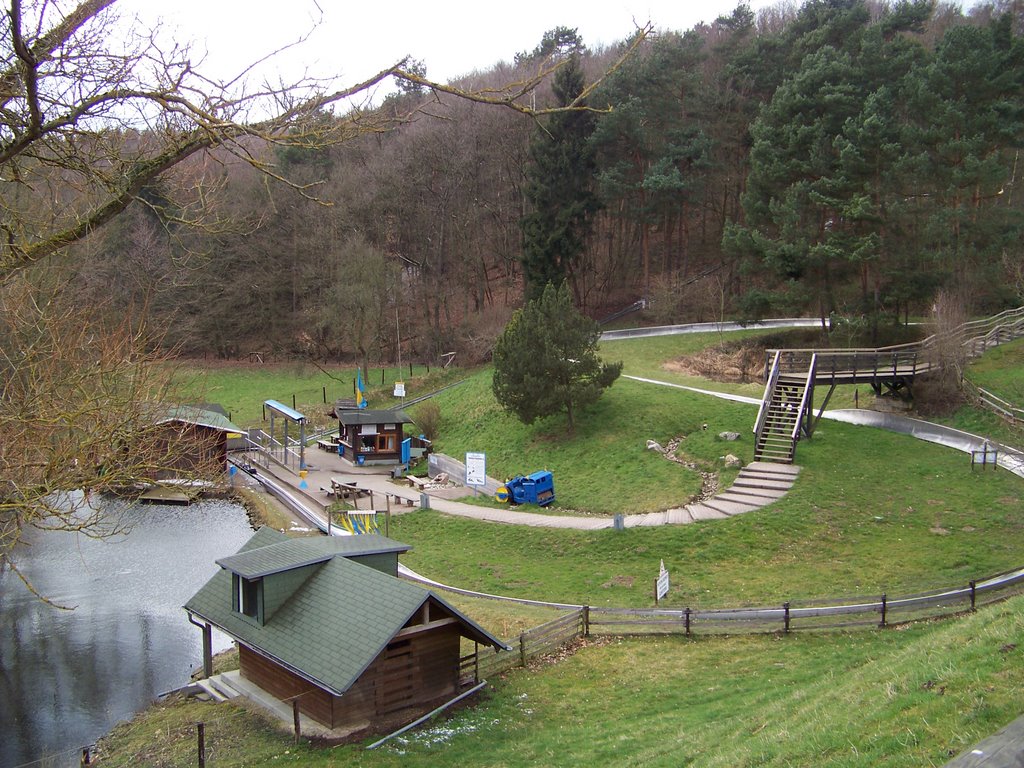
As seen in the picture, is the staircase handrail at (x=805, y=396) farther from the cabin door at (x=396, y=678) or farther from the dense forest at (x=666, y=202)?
the cabin door at (x=396, y=678)

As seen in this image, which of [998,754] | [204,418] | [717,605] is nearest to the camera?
[998,754]

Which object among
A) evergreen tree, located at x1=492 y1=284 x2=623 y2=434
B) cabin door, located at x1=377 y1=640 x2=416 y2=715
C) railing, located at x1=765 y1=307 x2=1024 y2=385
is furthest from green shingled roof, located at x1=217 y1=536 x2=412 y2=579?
railing, located at x1=765 y1=307 x2=1024 y2=385

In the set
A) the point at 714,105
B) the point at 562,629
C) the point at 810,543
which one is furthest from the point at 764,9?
the point at 562,629

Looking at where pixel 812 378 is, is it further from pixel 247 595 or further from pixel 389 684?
pixel 247 595

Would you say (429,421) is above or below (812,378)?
below

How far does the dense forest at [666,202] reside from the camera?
3478cm

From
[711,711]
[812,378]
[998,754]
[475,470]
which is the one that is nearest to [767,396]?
[812,378]

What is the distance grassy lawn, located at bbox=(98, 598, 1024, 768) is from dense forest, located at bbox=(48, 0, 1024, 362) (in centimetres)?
1043

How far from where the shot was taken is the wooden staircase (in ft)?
82.0

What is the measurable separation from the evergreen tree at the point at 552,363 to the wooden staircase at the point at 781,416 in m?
6.35

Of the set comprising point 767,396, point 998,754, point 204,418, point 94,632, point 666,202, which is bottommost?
point 94,632

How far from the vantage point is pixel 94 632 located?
67.3 ft

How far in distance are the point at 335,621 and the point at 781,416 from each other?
16777mm

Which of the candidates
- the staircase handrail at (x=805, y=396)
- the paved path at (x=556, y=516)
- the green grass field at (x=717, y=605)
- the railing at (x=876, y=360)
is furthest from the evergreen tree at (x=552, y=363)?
the staircase handrail at (x=805, y=396)
